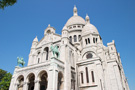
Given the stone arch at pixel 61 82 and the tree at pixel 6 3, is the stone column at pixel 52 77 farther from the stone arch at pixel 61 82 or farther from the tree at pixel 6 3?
the tree at pixel 6 3

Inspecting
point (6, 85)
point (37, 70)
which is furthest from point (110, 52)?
point (6, 85)

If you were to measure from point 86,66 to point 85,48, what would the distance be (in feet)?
22.5

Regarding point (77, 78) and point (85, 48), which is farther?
point (85, 48)

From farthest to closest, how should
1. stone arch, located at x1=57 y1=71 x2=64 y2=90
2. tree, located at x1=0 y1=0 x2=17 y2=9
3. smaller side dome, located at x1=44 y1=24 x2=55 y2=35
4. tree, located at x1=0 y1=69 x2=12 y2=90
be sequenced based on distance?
tree, located at x1=0 y1=69 x2=12 y2=90
smaller side dome, located at x1=44 y1=24 x2=55 y2=35
stone arch, located at x1=57 y1=71 x2=64 y2=90
tree, located at x1=0 y1=0 x2=17 y2=9

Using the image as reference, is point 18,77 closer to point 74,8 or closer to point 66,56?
point 66,56

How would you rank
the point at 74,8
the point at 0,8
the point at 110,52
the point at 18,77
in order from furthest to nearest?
the point at 74,8
the point at 110,52
the point at 18,77
the point at 0,8

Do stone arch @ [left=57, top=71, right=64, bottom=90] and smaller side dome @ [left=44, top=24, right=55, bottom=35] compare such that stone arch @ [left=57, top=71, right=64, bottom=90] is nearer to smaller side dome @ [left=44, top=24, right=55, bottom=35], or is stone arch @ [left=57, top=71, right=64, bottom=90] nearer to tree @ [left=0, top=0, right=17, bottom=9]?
smaller side dome @ [left=44, top=24, right=55, bottom=35]

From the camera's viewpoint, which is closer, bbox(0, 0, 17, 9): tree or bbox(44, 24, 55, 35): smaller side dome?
bbox(0, 0, 17, 9): tree

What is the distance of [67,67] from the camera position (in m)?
24.9

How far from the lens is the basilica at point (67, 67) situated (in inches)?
892

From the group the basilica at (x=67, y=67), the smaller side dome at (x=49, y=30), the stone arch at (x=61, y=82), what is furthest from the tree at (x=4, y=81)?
the stone arch at (x=61, y=82)

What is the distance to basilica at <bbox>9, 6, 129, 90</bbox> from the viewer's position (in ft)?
74.3

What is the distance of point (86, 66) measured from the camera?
28.4 m

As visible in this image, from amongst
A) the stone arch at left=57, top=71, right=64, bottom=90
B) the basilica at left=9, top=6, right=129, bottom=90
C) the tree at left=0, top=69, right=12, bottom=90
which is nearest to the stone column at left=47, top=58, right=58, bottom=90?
the basilica at left=9, top=6, right=129, bottom=90
